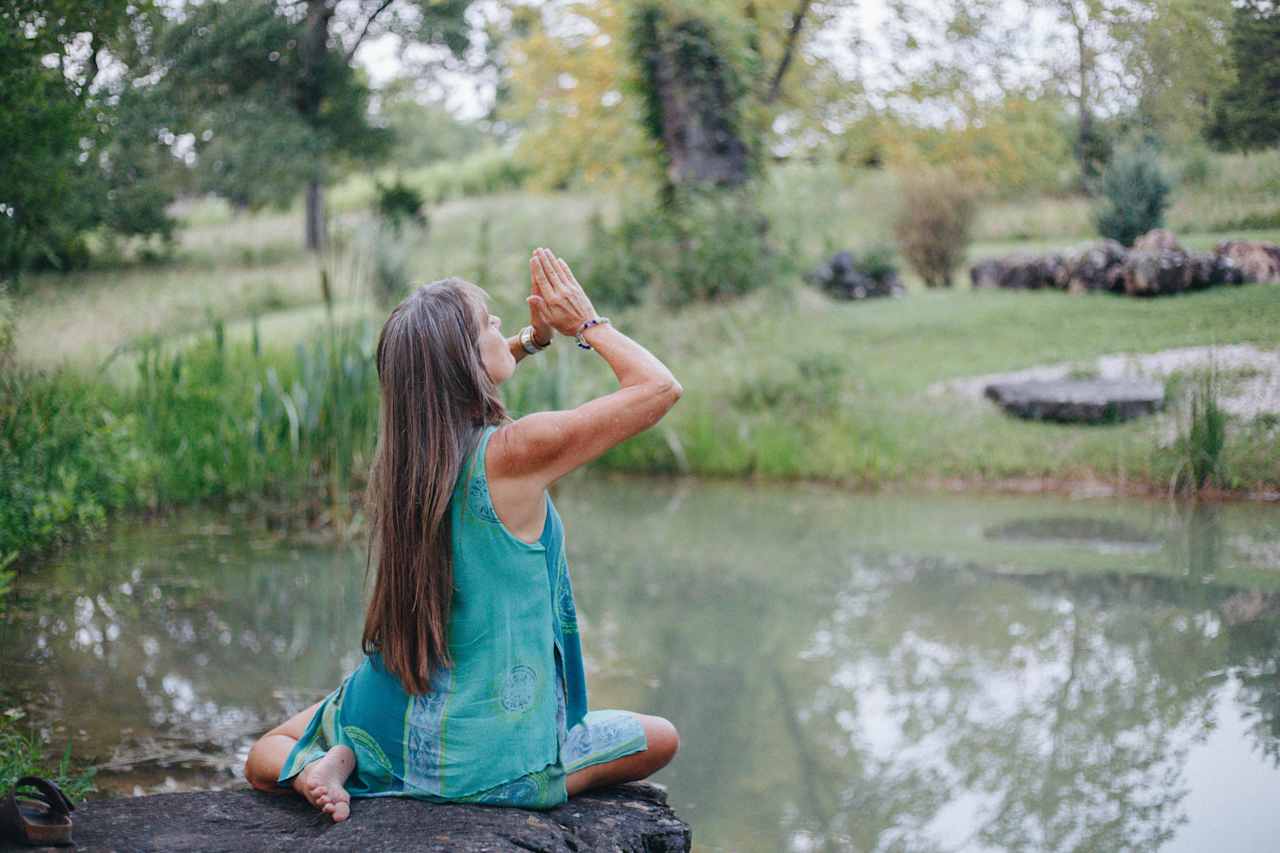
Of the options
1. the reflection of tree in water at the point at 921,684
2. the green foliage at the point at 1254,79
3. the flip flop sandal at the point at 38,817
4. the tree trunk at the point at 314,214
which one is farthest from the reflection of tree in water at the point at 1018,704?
the tree trunk at the point at 314,214

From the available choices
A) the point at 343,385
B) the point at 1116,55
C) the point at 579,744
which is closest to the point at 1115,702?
the point at 579,744

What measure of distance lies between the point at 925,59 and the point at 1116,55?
394 cm

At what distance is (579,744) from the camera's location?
7.06 feet

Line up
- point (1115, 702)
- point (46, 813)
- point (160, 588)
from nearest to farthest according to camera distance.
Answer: point (46, 813) < point (1115, 702) < point (160, 588)

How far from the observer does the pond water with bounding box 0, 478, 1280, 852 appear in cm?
283

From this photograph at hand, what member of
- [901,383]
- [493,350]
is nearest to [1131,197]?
[901,383]

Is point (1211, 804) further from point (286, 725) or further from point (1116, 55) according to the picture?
point (1116, 55)

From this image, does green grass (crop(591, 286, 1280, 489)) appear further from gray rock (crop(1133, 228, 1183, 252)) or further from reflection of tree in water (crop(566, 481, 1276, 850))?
reflection of tree in water (crop(566, 481, 1276, 850))

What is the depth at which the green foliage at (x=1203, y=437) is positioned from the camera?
201 inches

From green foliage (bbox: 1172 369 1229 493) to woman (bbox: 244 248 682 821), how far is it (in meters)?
3.95

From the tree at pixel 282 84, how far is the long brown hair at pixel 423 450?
835cm

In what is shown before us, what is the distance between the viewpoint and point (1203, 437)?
5188 mm

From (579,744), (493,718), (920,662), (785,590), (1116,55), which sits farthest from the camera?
(1116,55)

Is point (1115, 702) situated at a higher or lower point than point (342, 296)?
→ lower
